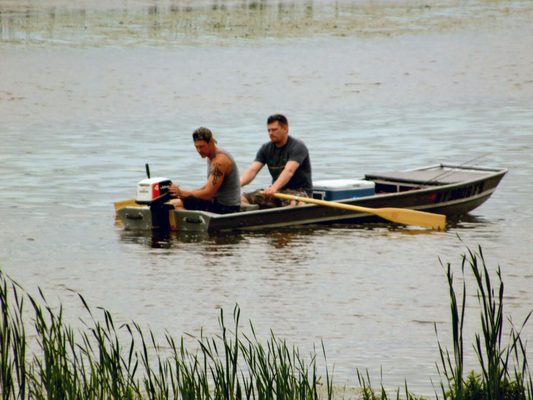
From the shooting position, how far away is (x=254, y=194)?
15.5m

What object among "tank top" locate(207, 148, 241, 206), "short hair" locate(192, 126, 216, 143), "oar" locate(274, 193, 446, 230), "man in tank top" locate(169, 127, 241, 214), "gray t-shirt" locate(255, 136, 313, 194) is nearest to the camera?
"short hair" locate(192, 126, 216, 143)

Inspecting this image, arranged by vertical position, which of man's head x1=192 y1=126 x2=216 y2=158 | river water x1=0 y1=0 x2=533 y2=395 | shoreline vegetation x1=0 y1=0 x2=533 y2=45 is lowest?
river water x1=0 y1=0 x2=533 y2=395

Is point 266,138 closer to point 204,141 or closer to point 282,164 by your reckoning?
point 282,164

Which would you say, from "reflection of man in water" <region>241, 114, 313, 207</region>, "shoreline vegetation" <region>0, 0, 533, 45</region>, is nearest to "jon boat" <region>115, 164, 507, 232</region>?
"reflection of man in water" <region>241, 114, 313, 207</region>

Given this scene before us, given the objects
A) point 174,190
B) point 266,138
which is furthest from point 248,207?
point 266,138

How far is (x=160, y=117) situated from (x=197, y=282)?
1657 centimetres

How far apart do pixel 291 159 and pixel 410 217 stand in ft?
4.45

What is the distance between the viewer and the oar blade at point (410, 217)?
50.0 feet

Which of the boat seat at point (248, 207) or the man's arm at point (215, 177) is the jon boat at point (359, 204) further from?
the man's arm at point (215, 177)

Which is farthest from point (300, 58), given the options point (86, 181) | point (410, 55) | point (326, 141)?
point (86, 181)

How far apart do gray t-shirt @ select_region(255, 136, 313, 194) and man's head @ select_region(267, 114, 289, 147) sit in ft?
0.25

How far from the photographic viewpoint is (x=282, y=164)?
50.1ft

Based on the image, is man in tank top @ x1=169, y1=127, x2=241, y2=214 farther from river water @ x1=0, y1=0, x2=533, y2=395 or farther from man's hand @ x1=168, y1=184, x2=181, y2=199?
river water @ x1=0, y1=0, x2=533, y2=395

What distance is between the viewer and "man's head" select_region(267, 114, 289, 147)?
48.9 feet
